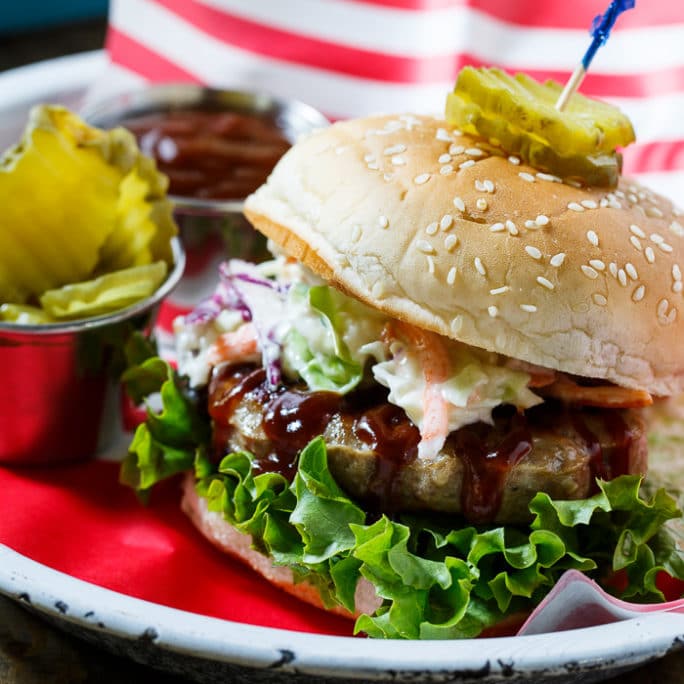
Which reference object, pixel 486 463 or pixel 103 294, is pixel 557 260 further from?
pixel 103 294

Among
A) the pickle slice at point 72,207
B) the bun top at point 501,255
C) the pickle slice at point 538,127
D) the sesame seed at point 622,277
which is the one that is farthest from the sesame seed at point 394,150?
the pickle slice at point 72,207

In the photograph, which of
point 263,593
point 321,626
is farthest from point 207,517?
point 321,626

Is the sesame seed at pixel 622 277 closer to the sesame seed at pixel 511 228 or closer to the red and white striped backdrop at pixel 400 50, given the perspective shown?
the sesame seed at pixel 511 228

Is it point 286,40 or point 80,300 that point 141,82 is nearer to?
point 286,40

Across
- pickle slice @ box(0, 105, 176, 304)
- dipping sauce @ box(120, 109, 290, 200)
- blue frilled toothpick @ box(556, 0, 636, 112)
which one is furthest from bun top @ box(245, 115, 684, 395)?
dipping sauce @ box(120, 109, 290, 200)

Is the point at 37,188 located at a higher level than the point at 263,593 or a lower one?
higher

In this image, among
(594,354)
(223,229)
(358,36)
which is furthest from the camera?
(358,36)

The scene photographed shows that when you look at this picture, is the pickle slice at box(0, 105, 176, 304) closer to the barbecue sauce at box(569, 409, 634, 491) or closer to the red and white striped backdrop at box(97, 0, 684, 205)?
the barbecue sauce at box(569, 409, 634, 491)
